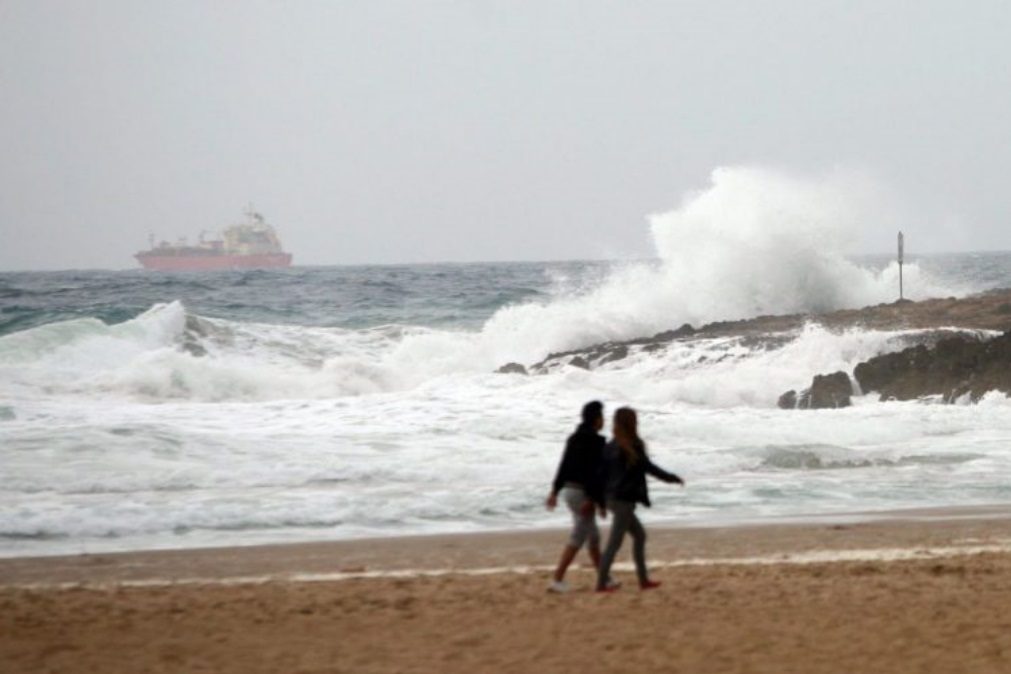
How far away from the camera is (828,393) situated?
74.9ft

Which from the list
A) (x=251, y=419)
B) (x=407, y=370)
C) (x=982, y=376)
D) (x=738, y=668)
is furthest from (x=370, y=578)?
(x=407, y=370)

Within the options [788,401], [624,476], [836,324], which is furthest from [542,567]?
[836,324]

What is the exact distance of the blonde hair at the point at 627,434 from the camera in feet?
29.8

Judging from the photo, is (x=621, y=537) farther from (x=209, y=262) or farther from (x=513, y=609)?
(x=209, y=262)

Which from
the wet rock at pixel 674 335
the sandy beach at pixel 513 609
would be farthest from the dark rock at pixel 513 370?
the sandy beach at pixel 513 609

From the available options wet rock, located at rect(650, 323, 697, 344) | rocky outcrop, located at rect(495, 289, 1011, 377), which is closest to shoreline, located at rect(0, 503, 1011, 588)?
rocky outcrop, located at rect(495, 289, 1011, 377)

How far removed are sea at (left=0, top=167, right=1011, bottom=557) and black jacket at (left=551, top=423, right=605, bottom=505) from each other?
3.65 m

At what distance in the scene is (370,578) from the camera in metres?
10.1

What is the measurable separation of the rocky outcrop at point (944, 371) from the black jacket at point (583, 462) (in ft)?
44.0

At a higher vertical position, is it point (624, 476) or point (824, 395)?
point (624, 476)

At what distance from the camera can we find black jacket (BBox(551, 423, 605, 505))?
9.38 metres

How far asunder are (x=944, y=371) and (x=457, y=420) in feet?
23.9

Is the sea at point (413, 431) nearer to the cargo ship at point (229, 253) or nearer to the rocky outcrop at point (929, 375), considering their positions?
the rocky outcrop at point (929, 375)

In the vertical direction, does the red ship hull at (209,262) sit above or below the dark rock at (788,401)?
above
